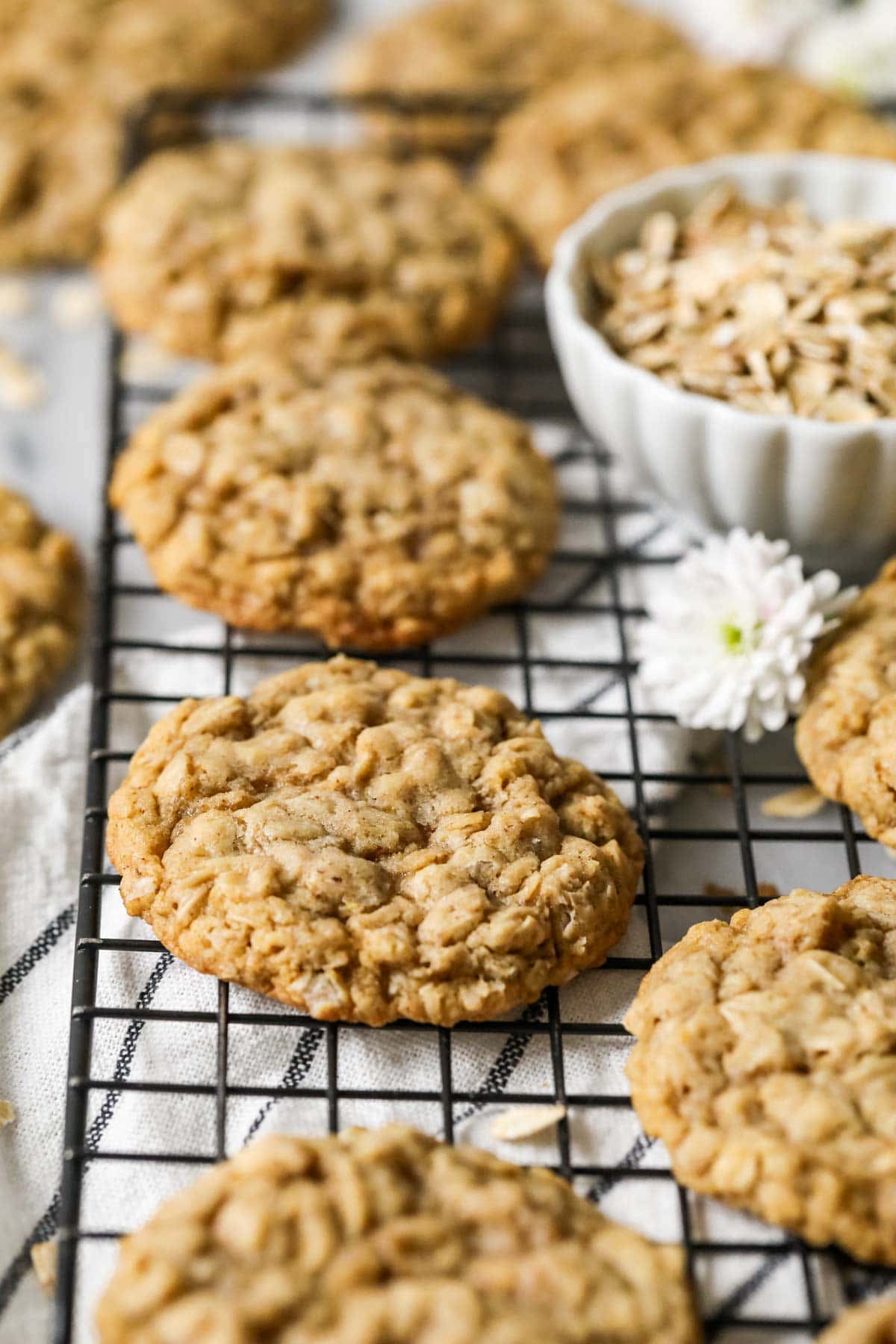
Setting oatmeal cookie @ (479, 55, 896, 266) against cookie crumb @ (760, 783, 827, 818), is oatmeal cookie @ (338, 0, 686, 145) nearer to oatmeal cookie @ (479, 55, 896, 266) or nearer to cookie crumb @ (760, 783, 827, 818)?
oatmeal cookie @ (479, 55, 896, 266)

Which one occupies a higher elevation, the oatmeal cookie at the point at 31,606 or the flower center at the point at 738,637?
the flower center at the point at 738,637

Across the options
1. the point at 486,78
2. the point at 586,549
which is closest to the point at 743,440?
the point at 586,549

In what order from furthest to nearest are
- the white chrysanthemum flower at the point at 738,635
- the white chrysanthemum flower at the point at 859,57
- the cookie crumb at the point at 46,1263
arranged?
the white chrysanthemum flower at the point at 859,57 → the white chrysanthemum flower at the point at 738,635 → the cookie crumb at the point at 46,1263

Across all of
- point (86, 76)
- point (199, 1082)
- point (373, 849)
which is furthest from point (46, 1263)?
point (86, 76)

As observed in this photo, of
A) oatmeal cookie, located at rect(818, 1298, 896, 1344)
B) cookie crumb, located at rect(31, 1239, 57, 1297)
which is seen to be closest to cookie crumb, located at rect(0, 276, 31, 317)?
cookie crumb, located at rect(31, 1239, 57, 1297)

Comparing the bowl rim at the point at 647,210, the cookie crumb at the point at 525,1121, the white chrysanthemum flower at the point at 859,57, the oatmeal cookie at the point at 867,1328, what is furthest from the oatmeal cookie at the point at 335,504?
the white chrysanthemum flower at the point at 859,57

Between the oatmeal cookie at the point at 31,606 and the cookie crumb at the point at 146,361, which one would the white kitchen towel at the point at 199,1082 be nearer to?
the oatmeal cookie at the point at 31,606
